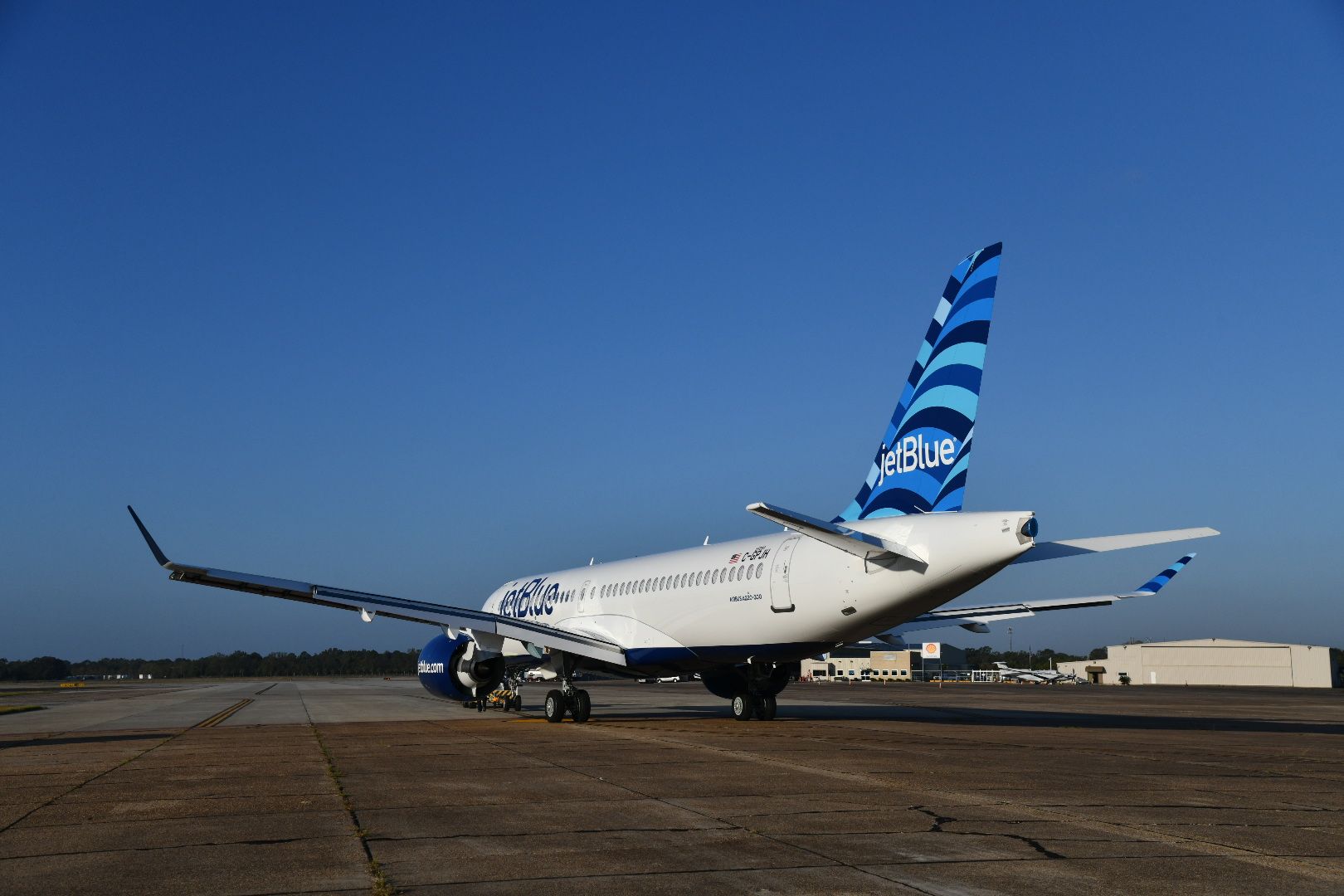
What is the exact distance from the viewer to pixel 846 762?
13.6 metres

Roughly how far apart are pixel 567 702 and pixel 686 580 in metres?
4.03

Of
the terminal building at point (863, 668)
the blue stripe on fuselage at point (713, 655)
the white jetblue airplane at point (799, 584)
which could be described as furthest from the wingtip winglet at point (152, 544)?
the terminal building at point (863, 668)

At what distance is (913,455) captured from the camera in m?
18.9

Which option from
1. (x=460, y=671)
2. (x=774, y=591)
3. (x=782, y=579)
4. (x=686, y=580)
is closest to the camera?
(x=782, y=579)

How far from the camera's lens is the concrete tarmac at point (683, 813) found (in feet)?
21.3

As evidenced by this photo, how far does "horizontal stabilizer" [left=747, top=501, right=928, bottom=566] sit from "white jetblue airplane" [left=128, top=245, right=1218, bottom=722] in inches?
1.1

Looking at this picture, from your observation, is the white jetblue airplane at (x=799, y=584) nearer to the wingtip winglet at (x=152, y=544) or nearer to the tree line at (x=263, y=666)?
the wingtip winglet at (x=152, y=544)

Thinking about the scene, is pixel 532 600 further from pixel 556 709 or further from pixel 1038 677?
pixel 1038 677

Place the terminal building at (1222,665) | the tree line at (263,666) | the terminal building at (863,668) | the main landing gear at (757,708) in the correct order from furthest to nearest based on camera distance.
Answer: the tree line at (263,666) < the terminal building at (863,668) < the terminal building at (1222,665) < the main landing gear at (757,708)

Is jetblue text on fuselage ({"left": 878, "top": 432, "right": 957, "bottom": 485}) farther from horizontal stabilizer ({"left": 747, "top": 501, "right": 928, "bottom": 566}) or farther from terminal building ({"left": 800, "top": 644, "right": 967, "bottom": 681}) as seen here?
terminal building ({"left": 800, "top": 644, "right": 967, "bottom": 681})

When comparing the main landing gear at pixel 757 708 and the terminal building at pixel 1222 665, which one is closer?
the main landing gear at pixel 757 708

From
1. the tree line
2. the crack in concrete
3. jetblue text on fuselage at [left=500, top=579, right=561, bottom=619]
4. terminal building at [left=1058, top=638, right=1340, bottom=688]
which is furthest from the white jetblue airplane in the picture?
the tree line

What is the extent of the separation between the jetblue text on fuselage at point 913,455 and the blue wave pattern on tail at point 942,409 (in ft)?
0.05

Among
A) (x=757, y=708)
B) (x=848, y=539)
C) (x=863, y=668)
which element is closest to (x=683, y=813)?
(x=848, y=539)
